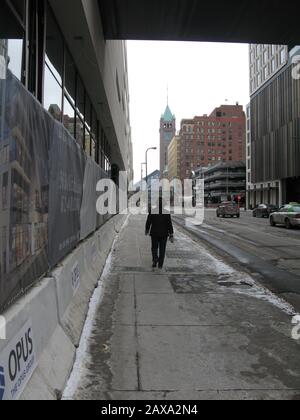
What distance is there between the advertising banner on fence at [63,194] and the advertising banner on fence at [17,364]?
5.05ft

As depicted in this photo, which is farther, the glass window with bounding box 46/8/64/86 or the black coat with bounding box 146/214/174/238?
the black coat with bounding box 146/214/174/238

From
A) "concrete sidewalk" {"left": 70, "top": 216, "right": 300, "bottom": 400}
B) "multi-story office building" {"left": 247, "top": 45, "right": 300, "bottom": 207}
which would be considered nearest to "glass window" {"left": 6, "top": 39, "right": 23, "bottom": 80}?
"concrete sidewalk" {"left": 70, "top": 216, "right": 300, "bottom": 400}

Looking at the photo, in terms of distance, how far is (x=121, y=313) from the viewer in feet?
23.3

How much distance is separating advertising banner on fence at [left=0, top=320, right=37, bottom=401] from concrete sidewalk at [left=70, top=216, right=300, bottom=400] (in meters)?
0.64

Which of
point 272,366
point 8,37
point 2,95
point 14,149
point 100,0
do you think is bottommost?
point 272,366

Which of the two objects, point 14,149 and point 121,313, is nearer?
point 14,149

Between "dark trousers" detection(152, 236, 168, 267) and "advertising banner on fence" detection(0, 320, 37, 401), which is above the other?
"dark trousers" detection(152, 236, 168, 267)

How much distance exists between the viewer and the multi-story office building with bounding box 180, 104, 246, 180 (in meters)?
184

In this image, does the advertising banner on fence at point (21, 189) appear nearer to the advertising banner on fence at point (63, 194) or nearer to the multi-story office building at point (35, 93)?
the multi-story office building at point (35, 93)

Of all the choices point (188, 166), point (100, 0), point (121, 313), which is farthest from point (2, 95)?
point (188, 166)

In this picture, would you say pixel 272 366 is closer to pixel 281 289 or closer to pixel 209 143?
pixel 281 289

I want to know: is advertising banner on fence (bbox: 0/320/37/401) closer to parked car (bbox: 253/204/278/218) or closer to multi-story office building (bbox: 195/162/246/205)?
parked car (bbox: 253/204/278/218)
